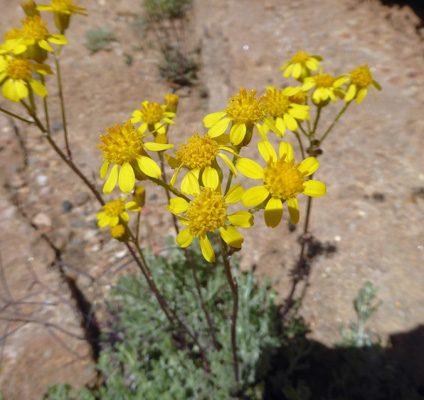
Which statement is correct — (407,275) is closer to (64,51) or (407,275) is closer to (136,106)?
(136,106)

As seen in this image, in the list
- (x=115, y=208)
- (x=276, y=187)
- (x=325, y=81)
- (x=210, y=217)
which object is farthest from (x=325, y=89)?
(x=115, y=208)

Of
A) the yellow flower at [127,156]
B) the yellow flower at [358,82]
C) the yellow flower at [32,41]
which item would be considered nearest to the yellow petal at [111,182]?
the yellow flower at [127,156]

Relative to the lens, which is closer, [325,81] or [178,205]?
[178,205]

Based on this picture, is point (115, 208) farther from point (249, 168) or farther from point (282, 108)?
point (282, 108)

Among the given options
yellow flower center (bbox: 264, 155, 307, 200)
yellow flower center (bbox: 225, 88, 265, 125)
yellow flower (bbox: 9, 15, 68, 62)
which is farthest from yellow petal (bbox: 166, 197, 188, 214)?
yellow flower (bbox: 9, 15, 68, 62)

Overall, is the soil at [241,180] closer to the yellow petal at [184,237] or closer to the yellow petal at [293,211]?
the yellow petal at [184,237]

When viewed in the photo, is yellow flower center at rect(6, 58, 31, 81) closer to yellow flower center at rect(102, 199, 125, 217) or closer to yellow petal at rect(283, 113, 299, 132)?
yellow flower center at rect(102, 199, 125, 217)
